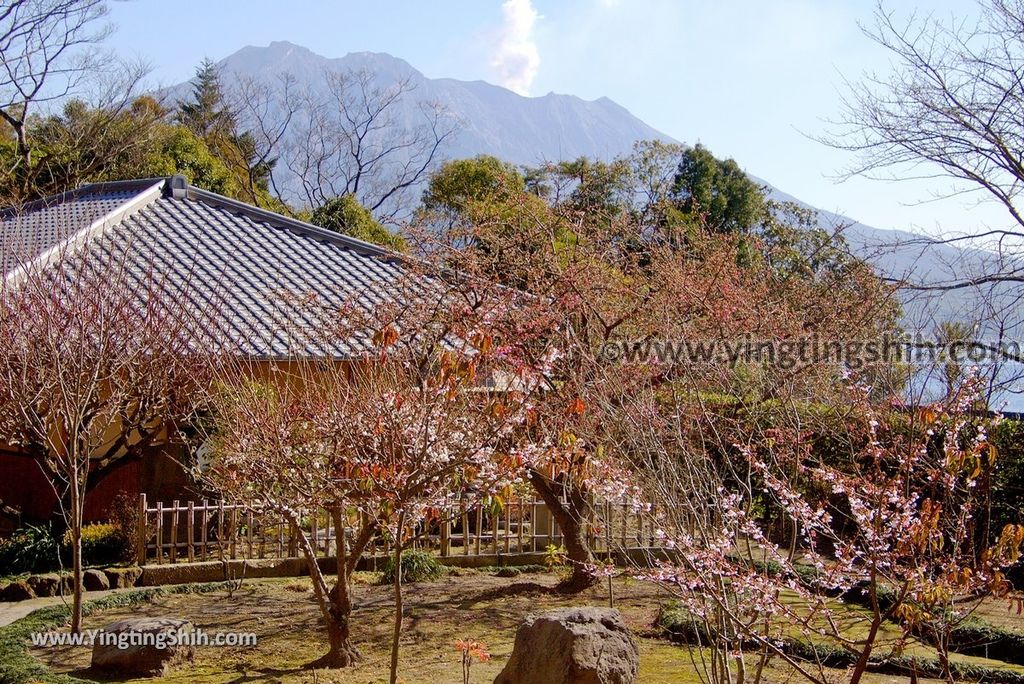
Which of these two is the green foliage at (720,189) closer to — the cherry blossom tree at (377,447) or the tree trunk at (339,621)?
the cherry blossom tree at (377,447)

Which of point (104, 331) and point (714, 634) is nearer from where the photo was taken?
point (714, 634)

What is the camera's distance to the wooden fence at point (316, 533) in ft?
29.8

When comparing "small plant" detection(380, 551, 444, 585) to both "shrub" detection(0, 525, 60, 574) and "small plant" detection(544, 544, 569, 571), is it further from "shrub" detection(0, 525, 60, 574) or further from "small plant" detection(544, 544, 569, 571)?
"shrub" detection(0, 525, 60, 574)

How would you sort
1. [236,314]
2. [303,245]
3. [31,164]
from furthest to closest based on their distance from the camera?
[31,164] < [303,245] < [236,314]

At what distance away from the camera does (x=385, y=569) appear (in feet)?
30.9

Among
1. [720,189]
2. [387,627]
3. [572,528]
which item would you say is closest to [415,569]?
[572,528]

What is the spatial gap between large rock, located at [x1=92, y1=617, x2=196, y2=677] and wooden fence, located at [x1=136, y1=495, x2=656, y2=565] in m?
2.21

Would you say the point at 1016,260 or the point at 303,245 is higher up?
the point at 303,245

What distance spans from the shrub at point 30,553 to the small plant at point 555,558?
4735 millimetres

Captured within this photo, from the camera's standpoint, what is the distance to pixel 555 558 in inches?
357

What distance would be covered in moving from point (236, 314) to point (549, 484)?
5632mm

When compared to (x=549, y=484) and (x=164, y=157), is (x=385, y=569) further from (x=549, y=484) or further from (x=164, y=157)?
(x=164, y=157)

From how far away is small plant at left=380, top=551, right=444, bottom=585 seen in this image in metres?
9.24

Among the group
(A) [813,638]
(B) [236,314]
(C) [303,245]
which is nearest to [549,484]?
(A) [813,638]
